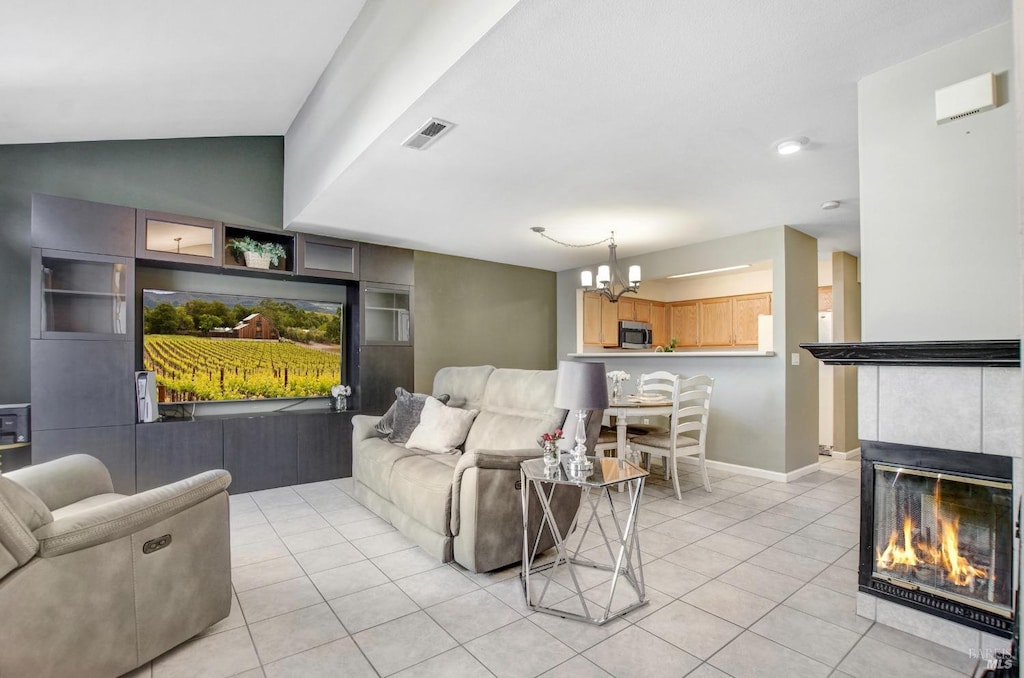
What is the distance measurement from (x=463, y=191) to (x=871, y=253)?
2.49m

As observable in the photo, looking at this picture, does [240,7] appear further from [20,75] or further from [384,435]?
[384,435]

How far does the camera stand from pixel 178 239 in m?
3.92

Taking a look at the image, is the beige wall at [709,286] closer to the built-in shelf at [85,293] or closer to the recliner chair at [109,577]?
the built-in shelf at [85,293]

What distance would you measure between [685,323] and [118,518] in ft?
24.1

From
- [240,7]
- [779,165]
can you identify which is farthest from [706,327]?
[240,7]

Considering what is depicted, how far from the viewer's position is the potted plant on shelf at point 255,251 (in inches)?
166

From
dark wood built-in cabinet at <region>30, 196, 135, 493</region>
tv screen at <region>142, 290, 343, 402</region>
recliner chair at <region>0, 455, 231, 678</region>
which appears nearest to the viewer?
recliner chair at <region>0, 455, 231, 678</region>

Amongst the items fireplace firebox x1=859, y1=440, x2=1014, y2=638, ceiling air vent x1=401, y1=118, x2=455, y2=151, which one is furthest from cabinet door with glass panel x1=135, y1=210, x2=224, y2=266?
fireplace firebox x1=859, y1=440, x2=1014, y2=638

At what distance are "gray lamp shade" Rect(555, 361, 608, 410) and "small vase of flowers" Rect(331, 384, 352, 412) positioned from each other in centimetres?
304

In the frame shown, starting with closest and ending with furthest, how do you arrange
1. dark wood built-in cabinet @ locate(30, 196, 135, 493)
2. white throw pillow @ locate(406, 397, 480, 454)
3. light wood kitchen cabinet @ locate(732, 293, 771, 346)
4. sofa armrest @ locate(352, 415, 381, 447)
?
dark wood built-in cabinet @ locate(30, 196, 135, 493)
white throw pillow @ locate(406, 397, 480, 454)
sofa armrest @ locate(352, 415, 381, 447)
light wood kitchen cabinet @ locate(732, 293, 771, 346)

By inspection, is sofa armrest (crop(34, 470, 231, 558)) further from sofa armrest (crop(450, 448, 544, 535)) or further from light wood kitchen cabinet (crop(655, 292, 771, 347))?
light wood kitchen cabinet (crop(655, 292, 771, 347))

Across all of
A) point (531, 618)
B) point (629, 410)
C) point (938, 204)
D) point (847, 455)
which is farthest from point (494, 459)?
point (847, 455)

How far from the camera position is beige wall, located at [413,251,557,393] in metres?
5.59

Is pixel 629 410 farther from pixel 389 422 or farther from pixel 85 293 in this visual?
pixel 85 293
